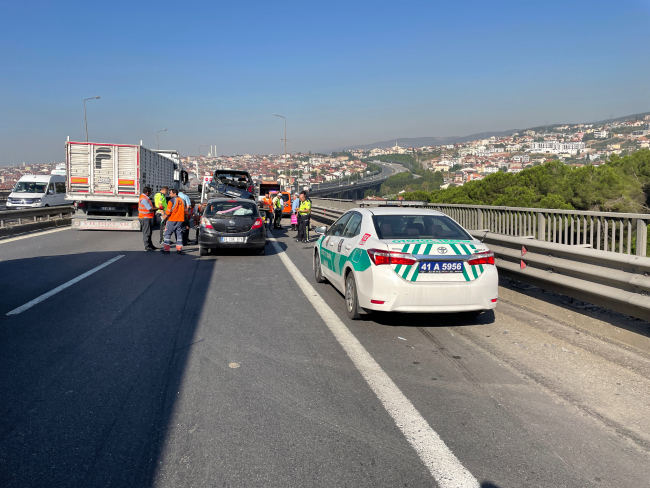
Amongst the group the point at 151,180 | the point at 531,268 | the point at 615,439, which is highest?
the point at 151,180

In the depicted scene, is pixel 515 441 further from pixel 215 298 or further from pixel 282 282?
pixel 282 282

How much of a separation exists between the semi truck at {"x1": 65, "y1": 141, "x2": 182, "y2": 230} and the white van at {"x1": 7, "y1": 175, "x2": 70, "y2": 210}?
12.4 m

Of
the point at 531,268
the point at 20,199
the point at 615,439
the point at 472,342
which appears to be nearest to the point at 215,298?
the point at 472,342

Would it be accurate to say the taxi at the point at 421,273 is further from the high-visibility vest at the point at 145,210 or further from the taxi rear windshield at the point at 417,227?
the high-visibility vest at the point at 145,210

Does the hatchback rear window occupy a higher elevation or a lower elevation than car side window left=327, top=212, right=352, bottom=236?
higher

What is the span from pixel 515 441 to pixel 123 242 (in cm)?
1541

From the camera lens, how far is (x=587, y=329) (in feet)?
21.1

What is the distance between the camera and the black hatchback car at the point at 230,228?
13.3 meters

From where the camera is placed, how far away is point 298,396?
4234mm

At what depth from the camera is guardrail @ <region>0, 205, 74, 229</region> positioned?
18078 mm

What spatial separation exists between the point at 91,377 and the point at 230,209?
9345 millimetres

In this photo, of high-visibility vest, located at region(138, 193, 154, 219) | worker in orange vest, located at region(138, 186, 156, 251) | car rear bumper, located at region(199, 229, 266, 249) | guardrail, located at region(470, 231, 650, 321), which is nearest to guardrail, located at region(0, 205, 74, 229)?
worker in orange vest, located at region(138, 186, 156, 251)

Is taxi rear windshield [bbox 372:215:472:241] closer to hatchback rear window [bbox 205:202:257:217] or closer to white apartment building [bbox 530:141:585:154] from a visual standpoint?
hatchback rear window [bbox 205:202:257:217]

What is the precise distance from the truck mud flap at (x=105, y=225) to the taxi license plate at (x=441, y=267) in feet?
55.3
